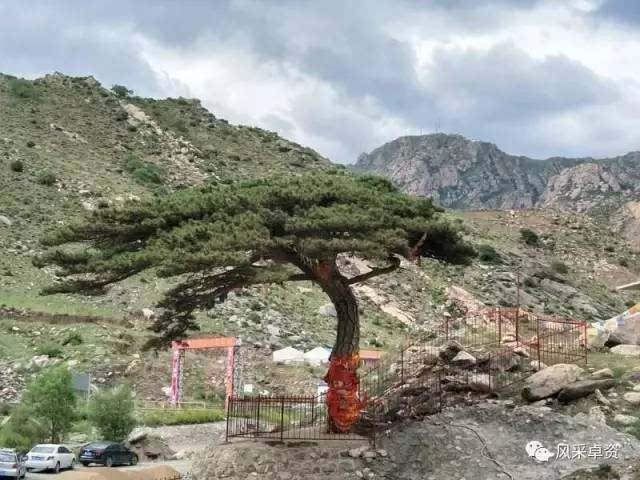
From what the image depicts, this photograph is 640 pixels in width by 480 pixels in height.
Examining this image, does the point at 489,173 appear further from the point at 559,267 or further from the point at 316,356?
the point at 316,356

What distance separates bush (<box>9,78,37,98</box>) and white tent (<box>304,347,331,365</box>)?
162ft

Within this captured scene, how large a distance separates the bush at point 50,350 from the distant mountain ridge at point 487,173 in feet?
317

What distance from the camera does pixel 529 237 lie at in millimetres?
63625

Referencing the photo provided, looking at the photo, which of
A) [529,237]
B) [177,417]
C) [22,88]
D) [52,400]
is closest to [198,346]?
[177,417]

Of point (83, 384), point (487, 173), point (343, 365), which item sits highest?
point (487, 173)

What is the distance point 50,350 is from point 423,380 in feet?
62.7

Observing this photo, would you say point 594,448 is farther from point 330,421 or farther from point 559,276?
point 559,276

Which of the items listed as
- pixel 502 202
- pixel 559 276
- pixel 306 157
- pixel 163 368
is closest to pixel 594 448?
pixel 163 368

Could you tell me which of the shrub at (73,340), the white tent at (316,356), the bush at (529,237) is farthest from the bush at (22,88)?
the white tent at (316,356)

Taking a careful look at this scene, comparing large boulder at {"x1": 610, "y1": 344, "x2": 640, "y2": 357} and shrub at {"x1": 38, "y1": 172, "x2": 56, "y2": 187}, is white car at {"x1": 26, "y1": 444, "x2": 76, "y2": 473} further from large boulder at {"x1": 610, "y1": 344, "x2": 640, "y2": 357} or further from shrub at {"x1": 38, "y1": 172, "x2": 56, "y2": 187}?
shrub at {"x1": 38, "y1": 172, "x2": 56, "y2": 187}

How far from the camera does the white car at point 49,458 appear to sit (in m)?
21.1

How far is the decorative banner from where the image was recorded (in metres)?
16.2

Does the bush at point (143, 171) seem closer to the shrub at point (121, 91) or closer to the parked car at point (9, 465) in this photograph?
the shrub at point (121, 91)

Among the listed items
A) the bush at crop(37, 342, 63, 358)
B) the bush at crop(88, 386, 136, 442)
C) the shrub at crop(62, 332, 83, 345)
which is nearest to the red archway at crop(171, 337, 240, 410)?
the bush at crop(88, 386, 136, 442)
